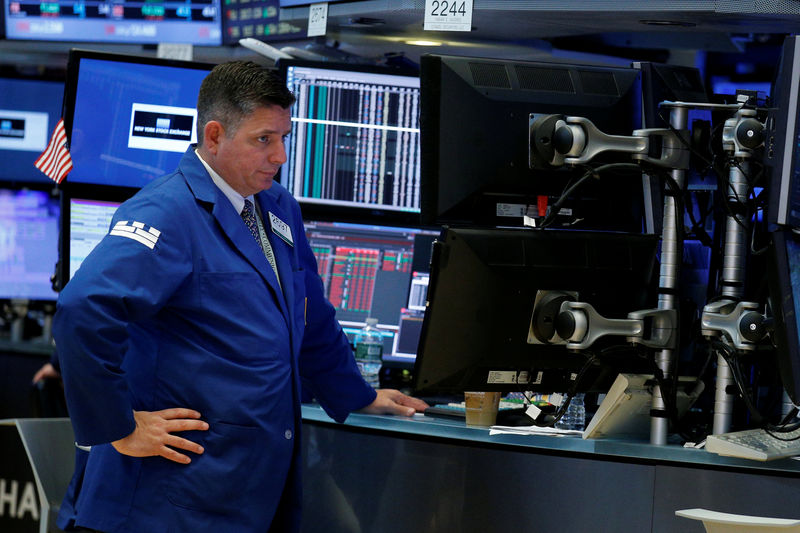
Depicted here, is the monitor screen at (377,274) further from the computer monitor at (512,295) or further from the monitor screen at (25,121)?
the monitor screen at (25,121)

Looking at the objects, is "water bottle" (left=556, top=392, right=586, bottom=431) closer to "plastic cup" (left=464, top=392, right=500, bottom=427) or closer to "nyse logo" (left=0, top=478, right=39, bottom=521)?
"plastic cup" (left=464, top=392, right=500, bottom=427)

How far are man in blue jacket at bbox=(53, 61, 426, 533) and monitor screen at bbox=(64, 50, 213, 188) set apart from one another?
1.22 m

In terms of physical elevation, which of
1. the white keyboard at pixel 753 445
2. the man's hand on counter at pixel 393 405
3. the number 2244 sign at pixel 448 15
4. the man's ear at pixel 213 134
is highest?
the number 2244 sign at pixel 448 15

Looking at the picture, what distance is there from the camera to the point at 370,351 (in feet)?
10.6

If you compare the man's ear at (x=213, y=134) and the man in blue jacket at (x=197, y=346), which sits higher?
the man's ear at (x=213, y=134)

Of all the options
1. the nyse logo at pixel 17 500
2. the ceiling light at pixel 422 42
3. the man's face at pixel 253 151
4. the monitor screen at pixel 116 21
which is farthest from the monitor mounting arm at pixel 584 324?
the monitor screen at pixel 116 21

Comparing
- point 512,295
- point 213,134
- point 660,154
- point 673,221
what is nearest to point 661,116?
point 660,154

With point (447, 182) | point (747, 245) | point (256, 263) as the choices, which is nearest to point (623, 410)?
point (747, 245)

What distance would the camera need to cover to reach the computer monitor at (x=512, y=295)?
2375 millimetres

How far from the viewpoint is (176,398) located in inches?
88.7

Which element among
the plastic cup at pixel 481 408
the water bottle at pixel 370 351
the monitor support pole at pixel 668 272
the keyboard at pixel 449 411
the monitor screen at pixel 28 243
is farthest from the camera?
the monitor screen at pixel 28 243

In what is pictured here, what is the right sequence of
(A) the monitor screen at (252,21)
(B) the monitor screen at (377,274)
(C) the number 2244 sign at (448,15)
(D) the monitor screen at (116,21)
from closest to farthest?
(C) the number 2244 sign at (448,15) → (B) the monitor screen at (377,274) → (A) the monitor screen at (252,21) → (D) the monitor screen at (116,21)

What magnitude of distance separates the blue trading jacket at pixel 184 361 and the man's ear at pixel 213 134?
5 cm

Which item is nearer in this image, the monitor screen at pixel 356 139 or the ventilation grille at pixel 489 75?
the ventilation grille at pixel 489 75
